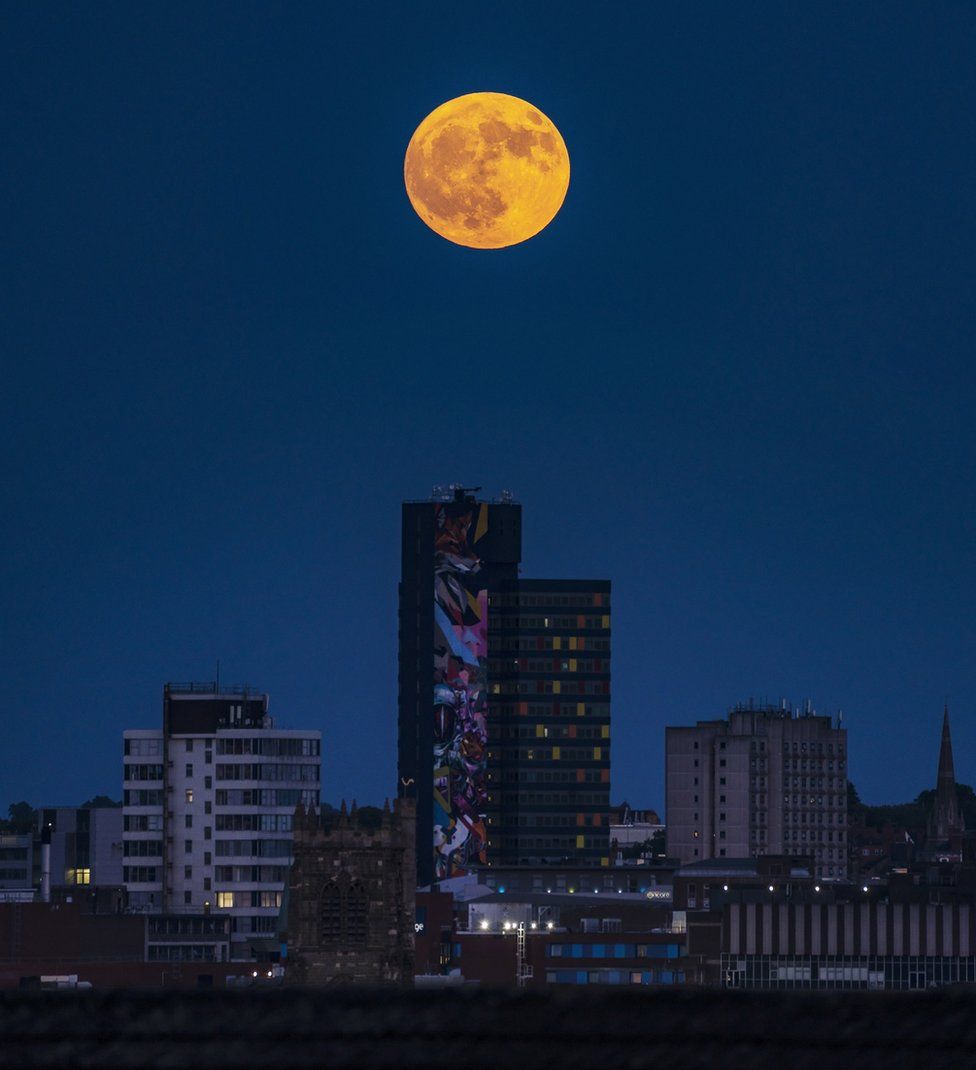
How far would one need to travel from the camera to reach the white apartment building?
6890 inches

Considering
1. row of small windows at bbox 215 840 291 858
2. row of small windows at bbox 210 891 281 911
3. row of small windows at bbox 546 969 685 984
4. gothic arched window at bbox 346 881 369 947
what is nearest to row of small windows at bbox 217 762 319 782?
row of small windows at bbox 215 840 291 858

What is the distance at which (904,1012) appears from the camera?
6598 millimetres

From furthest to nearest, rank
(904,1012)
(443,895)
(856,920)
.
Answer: (443,895) → (856,920) → (904,1012)

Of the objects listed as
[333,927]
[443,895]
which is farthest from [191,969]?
[443,895]

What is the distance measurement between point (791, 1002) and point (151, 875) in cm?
17556

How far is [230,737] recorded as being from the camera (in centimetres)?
17825

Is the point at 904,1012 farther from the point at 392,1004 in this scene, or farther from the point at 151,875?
the point at 151,875

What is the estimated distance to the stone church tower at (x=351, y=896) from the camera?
352ft

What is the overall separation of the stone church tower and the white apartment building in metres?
65.5

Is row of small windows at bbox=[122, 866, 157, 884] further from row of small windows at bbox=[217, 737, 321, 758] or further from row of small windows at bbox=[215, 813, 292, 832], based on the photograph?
row of small windows at bbox=[217, 737, 321, 758]

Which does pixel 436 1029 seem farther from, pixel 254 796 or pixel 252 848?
pixel 254 796

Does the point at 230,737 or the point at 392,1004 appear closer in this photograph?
the point at 392,1004

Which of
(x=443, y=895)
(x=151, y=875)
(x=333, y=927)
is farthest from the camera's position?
(x=151, y=875)

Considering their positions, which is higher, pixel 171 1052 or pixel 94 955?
pixel 171 1052
